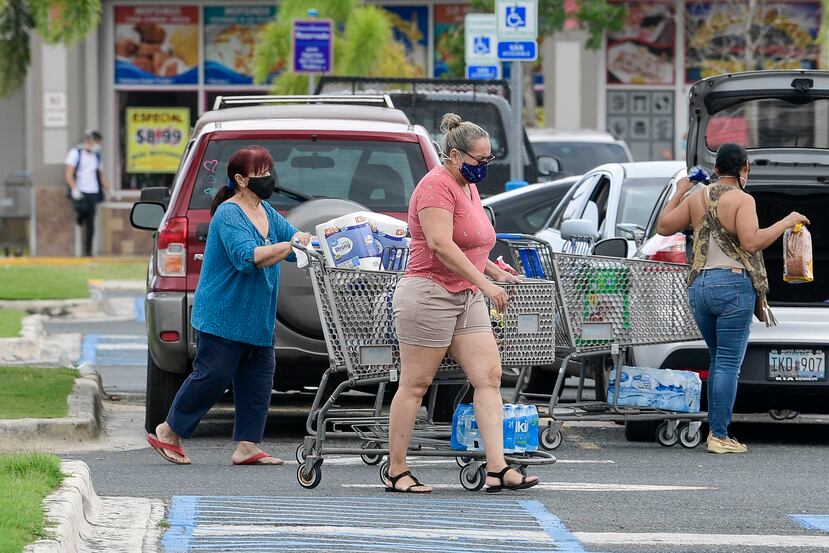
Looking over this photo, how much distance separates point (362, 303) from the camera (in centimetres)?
855

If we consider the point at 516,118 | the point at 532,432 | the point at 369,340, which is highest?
the point at 516,118

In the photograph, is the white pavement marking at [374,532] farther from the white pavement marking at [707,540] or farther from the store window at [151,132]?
the store window at [151,132]

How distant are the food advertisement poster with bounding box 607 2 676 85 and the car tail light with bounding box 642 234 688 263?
2002 cm

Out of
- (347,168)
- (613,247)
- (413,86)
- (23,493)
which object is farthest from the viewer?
(413,86)

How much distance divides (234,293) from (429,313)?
142cm

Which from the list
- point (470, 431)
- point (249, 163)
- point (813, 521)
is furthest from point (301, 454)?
point (813, 521)

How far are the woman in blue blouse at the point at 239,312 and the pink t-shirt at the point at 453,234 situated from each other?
963 millimetres

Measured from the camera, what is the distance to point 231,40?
3080 centimetres

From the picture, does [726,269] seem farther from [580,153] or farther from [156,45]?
[156,45]

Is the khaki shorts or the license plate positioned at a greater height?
the khaki shorts

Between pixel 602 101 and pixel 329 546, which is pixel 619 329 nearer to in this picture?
pixel 329 546

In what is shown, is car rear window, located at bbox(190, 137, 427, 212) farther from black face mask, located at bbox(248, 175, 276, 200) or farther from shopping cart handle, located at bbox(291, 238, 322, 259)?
shopping cart handle, located at bbox(291, 238, 322, 259)

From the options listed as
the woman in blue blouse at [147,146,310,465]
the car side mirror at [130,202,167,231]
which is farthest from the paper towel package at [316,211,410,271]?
the car side mirror at [130,202,167,231]

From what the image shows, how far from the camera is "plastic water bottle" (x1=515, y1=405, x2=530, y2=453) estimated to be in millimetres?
8586
